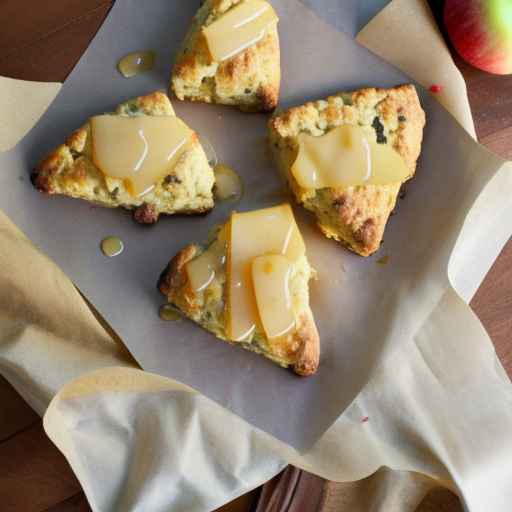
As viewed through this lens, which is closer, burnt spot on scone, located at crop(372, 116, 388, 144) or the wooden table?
the wooden table

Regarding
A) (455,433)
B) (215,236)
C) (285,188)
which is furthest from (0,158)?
(455,433)

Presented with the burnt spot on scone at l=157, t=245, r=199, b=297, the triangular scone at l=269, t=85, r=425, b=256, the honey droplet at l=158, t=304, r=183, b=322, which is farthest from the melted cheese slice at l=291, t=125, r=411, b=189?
the honey droplet at l=158, t=304, r=183, b=322

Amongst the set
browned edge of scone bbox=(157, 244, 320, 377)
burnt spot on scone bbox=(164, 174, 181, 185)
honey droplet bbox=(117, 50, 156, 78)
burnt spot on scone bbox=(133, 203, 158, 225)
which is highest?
honey droplet bbox=(117, 50, 156, 78)

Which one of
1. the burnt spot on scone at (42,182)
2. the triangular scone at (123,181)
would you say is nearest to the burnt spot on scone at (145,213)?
the triangular scone at (123,181)

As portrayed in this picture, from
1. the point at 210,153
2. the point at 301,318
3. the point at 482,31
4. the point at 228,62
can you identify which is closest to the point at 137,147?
the point at 210,153

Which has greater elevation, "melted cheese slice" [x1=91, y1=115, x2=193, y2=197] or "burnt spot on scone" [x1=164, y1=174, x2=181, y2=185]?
"melted cheese slice" [x1=91, y1=115, x2=193, y2=197]

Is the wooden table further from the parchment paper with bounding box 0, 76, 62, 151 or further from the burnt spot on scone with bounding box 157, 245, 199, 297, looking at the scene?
the burnt spot on scone with bounding box 157, 245, 199, 297

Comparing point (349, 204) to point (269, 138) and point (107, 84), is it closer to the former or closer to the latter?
point (269, 138)
